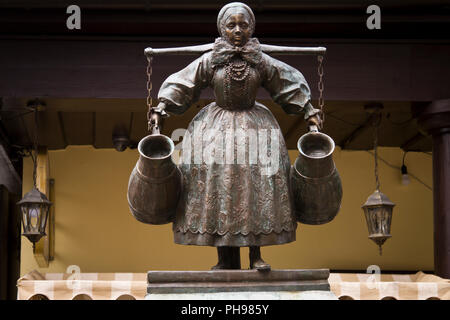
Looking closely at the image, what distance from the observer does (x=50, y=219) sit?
33.3 feet

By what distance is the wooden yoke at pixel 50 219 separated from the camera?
9.62 meters

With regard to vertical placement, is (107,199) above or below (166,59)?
below

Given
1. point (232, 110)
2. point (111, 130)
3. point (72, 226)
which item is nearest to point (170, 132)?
point (111, 130)

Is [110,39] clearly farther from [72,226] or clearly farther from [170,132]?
[72,226]

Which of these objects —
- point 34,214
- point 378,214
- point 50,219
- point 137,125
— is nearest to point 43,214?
point 34,214

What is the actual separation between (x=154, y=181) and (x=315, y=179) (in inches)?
30.7

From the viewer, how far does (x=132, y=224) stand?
10234 mm

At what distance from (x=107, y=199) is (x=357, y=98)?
3798 mm

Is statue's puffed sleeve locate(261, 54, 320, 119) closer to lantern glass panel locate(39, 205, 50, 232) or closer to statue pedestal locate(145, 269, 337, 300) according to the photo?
statue pedestal locate(145, 269, 337, 300)

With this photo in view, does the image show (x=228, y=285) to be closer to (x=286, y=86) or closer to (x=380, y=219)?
(x=286, y=86)

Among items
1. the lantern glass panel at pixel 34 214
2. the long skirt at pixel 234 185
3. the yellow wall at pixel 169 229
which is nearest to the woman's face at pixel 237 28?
the long skirt at pixel 234 185

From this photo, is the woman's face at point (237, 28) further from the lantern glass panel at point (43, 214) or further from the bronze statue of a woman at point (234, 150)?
the lantern glass panel at point (43, 214)

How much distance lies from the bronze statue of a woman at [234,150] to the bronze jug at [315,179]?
65 mm

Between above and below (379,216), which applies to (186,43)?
above
